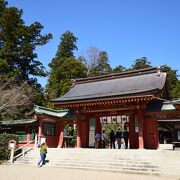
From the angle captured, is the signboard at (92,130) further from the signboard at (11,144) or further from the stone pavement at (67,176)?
the stone pavement at (67,176)

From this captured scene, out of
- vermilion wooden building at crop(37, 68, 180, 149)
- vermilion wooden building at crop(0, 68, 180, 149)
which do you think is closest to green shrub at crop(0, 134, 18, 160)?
vermilion wooden building at crop(0, 68, 180, 149)

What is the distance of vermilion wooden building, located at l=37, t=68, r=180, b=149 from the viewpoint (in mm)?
18134

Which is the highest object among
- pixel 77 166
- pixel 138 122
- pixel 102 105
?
pixel 102 105

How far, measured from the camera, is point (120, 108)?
19.6 meters

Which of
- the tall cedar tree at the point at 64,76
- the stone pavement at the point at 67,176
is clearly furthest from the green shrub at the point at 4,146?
the tall cedar tree at the point at 64,76

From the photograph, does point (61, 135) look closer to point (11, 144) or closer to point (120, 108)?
point (11, 144)

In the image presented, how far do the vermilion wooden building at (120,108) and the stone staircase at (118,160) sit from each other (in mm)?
2511

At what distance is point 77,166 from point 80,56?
40.7m

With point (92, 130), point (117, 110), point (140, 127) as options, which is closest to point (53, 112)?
point (92, 130)

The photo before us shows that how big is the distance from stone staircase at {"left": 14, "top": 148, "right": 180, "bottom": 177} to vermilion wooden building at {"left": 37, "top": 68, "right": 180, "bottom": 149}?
8.24 ft

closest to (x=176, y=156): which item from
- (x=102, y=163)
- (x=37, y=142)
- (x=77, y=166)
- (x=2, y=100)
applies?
(x=102, y=163)

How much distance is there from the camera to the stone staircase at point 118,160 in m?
13.0

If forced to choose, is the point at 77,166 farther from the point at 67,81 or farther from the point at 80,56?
the point at 80,56

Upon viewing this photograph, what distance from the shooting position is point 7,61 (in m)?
34.3
